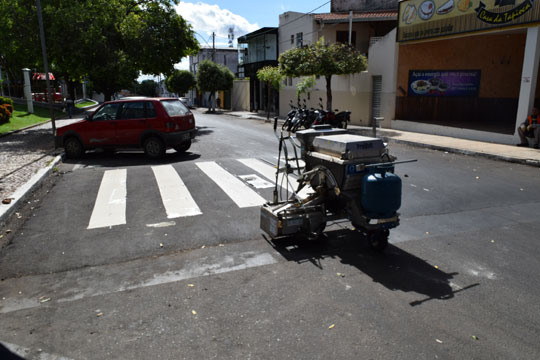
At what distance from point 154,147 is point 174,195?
481 centimetres

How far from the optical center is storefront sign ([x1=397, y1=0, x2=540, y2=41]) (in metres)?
15.0

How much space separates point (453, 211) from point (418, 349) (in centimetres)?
458

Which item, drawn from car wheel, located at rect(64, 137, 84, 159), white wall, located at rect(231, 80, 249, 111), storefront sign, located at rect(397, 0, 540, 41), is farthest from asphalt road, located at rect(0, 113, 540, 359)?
white wall, located at rect(231, 80, 249, 111)

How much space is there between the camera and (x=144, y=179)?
1012 centimetres

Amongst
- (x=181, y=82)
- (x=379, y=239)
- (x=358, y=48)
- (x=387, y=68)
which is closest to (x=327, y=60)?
(x=387, y=68)

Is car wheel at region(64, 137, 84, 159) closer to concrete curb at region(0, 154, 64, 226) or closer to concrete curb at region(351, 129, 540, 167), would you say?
concrete curb at region(0, 154, 64, 226)

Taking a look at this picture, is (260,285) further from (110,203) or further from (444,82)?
(444,82)

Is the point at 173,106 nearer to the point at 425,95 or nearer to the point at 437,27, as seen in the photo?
the point at 437,27

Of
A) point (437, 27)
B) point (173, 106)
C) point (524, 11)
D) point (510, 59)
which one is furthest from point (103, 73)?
point (510, 59)

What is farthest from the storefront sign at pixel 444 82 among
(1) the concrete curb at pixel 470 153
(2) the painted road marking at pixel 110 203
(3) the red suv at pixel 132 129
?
(2) the painted road marking at pixel 110 203

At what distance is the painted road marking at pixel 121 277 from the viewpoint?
14.6 feet

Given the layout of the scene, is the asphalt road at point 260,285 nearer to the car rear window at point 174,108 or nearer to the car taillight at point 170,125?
the car taillight at point 170,125

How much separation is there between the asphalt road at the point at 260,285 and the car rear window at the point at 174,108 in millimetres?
5427

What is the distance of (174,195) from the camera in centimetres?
855
